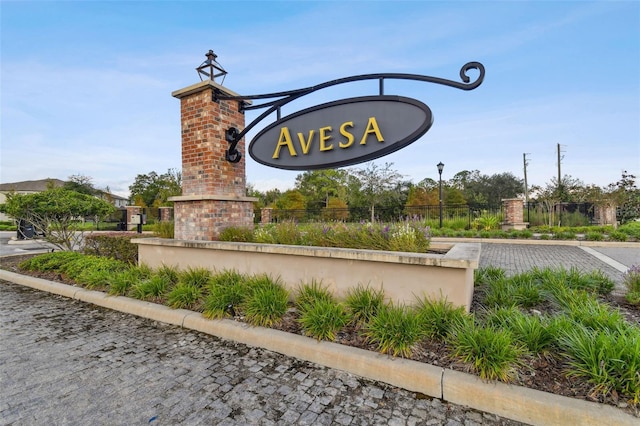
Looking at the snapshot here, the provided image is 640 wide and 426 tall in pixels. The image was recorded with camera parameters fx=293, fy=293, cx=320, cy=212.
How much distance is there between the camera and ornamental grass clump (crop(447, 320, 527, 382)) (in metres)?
2.18

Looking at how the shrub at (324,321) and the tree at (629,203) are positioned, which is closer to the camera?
the shrub at (324,321)

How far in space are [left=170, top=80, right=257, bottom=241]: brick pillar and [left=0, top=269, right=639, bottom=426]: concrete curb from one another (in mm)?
1841

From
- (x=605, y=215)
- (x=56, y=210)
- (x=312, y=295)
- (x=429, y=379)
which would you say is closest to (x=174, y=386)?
(x=312, y=295)

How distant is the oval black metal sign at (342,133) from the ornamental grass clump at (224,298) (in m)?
2.03

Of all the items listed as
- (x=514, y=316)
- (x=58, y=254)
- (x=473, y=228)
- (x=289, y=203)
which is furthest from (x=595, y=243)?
(x=289, y=203)

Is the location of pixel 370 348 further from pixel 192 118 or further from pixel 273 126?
pixel 192 118

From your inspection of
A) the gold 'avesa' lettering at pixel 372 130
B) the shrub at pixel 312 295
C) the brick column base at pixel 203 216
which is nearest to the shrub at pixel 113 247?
the brick column base at pixel 203 216

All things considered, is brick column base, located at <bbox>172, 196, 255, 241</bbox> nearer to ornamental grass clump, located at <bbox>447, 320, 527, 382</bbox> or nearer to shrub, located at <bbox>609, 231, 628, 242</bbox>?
ornamental grass clump, located at <bbox>447, 320, 527, 382</bbox>

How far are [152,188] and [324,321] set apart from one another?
4742 centimetres

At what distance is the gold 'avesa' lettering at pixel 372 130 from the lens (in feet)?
13.0

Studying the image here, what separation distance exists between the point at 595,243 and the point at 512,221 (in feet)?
13.0

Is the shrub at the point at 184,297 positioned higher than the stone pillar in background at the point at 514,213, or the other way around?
the stone pillar in background at the point at 514,213

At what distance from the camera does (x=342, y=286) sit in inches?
146

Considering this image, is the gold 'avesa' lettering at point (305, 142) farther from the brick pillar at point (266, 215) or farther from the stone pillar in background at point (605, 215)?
the stone pillar in background at point (605, 215)
